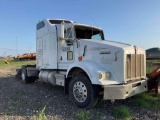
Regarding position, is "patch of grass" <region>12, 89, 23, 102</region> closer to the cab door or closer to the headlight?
the cab door

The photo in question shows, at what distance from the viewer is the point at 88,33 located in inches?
288

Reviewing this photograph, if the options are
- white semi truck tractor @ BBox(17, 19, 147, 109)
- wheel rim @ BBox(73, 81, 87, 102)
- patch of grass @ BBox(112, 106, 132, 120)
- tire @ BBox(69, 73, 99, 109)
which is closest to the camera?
patch of grass @ BBox(112, 106, 132, 120)

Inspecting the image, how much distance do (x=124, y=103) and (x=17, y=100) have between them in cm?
374

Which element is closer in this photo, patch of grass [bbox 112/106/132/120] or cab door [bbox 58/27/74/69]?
patch of grass [bbox 112/106/132/120]

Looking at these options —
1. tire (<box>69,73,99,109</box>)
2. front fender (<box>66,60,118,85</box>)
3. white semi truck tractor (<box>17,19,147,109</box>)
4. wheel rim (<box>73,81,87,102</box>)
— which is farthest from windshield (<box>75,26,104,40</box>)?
wheel rim (<box>73,81,87,102</box>)

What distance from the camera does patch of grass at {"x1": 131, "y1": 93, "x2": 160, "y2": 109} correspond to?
232 inches

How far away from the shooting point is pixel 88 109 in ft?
18.0

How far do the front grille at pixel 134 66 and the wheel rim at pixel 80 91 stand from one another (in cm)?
134

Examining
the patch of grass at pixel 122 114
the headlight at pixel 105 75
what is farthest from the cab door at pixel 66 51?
the patch of grass at pixel 122 114

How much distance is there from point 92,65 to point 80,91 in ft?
2.89

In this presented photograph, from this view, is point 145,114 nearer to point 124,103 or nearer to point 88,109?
point 124,103

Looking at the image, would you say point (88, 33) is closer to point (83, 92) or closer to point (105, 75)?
point (105, 75)

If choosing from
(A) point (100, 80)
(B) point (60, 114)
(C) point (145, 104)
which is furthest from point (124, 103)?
(B) point (60, 114)

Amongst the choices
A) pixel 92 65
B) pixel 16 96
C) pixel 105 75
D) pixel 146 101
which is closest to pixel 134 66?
pixel 105 75
